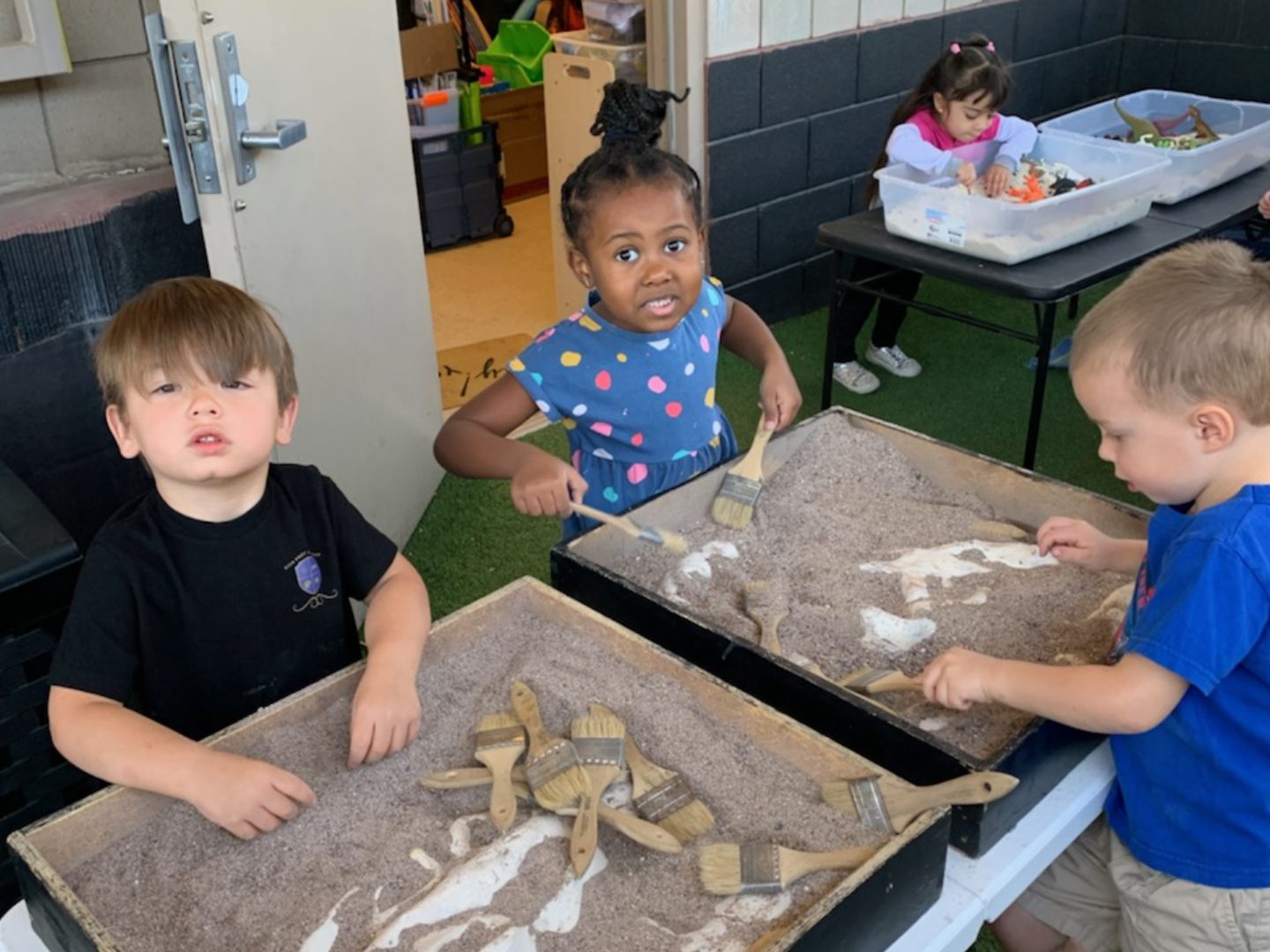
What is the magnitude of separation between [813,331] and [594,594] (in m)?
2.65

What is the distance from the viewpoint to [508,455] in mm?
1397

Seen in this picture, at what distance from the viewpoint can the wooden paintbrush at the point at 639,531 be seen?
4.10ft

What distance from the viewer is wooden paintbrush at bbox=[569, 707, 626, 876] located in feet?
2.86

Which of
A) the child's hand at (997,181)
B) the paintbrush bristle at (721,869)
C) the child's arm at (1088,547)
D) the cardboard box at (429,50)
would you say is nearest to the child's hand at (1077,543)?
the child's arm at (1088,547)

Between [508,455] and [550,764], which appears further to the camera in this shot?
[508,455]

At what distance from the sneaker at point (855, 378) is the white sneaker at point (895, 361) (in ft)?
0.33

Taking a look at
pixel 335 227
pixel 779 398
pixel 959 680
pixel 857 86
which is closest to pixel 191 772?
pixel 959 680

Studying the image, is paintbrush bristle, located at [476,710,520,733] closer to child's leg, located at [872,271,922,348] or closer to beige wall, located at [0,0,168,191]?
beige wall, located at [0,0,168,191]

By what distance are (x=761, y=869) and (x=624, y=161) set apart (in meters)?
0.91

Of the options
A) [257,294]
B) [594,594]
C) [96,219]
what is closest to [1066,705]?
[594,594]

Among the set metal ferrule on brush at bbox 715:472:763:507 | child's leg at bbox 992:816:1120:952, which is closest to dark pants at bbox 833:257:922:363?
metal ferrule on brush at bbox 715:472:763:507

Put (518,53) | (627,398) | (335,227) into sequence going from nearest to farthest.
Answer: (627,398), (335,227), (518,53)

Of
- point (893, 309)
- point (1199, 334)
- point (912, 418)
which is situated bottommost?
point (912, 418)

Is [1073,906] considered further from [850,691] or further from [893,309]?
[893,309]
